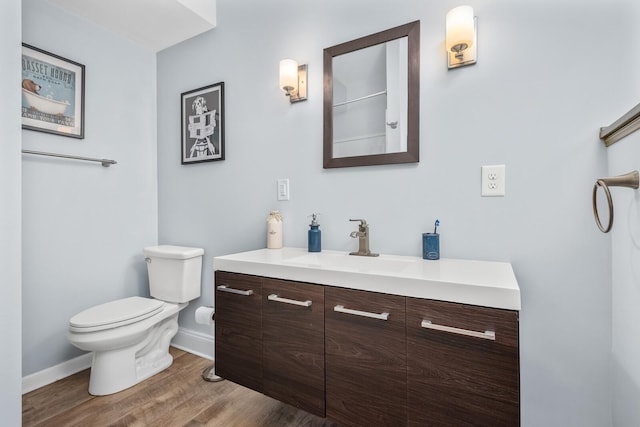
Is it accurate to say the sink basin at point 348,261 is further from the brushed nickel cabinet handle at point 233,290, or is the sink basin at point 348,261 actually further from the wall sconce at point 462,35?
the wall sconce at point 462,35

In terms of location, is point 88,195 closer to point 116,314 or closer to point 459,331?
point 116,314

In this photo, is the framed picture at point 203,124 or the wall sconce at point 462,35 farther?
the framed picture at point 203,124

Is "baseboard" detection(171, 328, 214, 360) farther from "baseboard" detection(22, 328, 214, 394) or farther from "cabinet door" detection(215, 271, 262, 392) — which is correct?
"cabinet door" detection(215, 271, 262, 392)

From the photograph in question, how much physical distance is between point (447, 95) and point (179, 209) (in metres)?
1.87

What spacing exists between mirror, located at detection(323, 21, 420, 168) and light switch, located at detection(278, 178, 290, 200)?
0.29 m

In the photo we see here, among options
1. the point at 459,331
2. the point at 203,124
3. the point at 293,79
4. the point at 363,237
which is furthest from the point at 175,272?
the point at 459,331

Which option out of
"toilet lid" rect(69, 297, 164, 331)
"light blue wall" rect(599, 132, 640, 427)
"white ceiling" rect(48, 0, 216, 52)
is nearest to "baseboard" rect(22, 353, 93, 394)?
"toilet lid" rect(69, 297, 164, 331)

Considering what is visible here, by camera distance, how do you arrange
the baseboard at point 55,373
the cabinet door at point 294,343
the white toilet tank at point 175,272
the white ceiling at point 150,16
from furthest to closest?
the white toilet tank at point 175,272 → the white ceiling at point 150,16 → the baseboard at point 55,373 → the cabinet door at point 294,343

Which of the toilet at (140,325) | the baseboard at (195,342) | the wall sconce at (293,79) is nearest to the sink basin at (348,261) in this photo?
the wall sconce at (293,79)

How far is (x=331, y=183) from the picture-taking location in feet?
5.29

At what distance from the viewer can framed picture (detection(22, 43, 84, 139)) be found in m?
1.71

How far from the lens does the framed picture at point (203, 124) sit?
202 centimetres

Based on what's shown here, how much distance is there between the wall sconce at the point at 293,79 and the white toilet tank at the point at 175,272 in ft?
3.81

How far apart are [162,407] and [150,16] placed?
2239 millimetres
